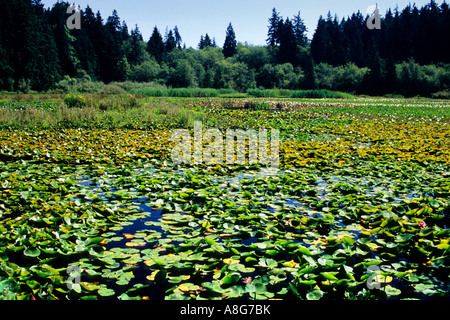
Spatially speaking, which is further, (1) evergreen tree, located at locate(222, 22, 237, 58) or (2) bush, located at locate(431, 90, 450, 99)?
(1) evergreen tree, located at locate(222, 22, 237, 58)

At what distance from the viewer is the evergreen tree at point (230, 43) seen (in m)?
68.9

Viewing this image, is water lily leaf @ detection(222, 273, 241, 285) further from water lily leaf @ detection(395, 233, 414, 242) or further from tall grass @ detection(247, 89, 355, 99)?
tall grass @ detection(247, 89, 355, 99)

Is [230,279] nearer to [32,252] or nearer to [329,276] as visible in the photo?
[329,276]

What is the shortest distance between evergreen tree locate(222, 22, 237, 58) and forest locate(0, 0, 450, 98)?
0.73 feet

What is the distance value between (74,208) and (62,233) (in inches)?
22.9

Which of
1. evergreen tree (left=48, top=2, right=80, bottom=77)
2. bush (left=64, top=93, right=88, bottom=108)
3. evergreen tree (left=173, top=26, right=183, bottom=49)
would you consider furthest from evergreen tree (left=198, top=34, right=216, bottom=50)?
bush (left=64, top=93, right=88, bottom=108)

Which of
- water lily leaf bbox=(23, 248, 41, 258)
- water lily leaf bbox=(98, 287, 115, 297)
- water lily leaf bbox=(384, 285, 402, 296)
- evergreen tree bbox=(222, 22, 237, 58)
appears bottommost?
water lily leaf bbox=(384, 285, 402, 296)

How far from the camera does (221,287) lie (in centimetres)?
194

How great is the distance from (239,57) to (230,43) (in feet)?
30.0

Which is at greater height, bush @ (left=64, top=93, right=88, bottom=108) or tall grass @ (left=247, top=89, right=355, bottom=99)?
tall grass @ (left=247, top=89, right=355, bottom=99)

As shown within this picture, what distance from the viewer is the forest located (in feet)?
105

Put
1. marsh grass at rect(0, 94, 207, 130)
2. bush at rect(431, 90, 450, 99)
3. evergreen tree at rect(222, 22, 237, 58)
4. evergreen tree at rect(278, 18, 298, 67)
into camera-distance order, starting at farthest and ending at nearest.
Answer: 1. evergreen tree at rect(222, 22, 237, 58)
2. evergreen tree at rect(278, 18, 298, 67)
3. bush at rect(431, 90, 450, 99)
4. marsh grass at rect(0, 94, 207, 130)

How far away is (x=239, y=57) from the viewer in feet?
203
